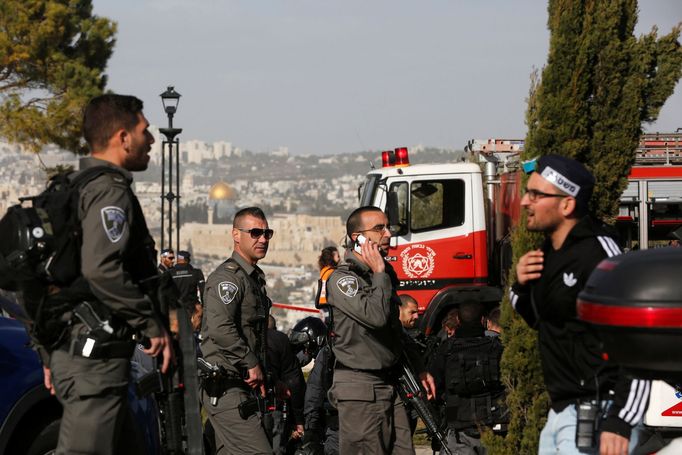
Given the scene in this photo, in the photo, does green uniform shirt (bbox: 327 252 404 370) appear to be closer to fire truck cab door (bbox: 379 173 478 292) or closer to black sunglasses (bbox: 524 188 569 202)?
black sunglasses (bbox: 524 188 569 202)

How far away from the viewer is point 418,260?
50.3 ft

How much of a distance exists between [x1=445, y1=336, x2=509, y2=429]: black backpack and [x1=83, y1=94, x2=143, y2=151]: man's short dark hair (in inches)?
150

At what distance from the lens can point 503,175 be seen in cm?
1556

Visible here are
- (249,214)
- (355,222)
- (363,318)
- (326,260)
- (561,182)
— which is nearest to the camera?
(561,182)

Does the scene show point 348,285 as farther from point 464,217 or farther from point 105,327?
point 464,217

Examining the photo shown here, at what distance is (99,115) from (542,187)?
1794mm

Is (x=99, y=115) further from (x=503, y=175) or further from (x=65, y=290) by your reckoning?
(x=503, y=175)

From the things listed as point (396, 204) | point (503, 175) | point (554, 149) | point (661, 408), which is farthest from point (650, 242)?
point (661, 408)

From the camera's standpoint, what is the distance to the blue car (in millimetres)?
5516

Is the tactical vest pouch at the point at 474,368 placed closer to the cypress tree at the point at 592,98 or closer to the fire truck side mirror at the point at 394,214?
the cypress tree at the point at 592,98

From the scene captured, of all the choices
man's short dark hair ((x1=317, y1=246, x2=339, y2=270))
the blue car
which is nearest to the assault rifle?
the blue car

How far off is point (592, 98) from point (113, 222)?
10.6 feet

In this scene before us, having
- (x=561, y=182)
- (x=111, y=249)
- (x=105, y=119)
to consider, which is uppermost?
(x=105, y=119)

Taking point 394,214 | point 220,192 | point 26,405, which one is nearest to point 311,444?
point 26,405
